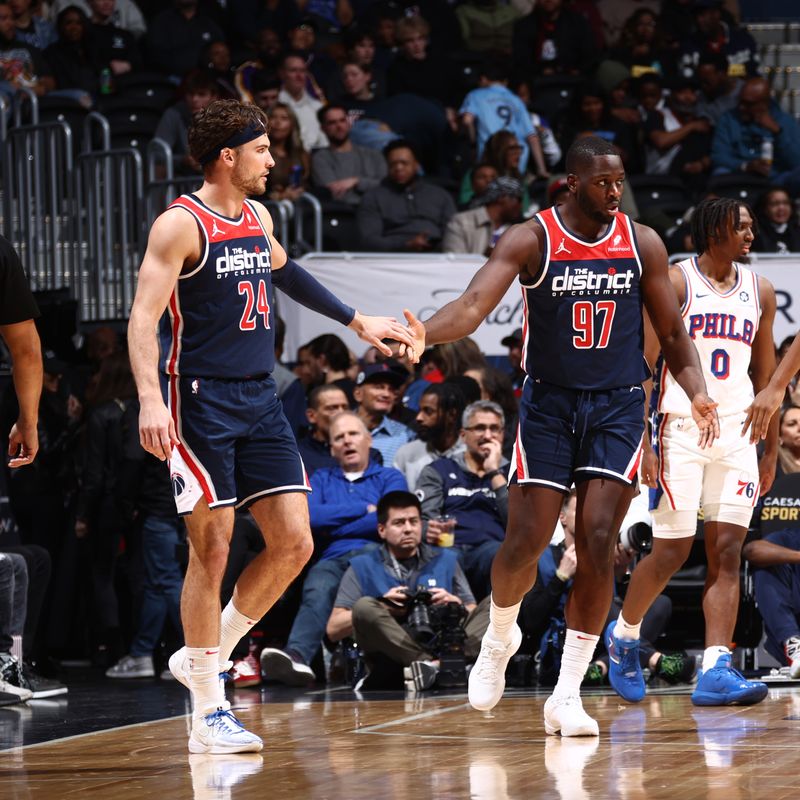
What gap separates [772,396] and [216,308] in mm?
2514

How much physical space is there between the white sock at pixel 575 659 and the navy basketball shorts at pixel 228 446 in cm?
120

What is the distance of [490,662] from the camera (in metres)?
6.13

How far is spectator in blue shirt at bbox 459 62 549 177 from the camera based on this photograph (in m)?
14.7

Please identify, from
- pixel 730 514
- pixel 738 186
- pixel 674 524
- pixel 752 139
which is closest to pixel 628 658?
pixel 674 524

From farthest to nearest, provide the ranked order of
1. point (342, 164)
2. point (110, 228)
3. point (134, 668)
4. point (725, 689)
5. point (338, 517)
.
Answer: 1. point (342, 164)
2. point (110, 228)
3. point (134, 668)
4. point (338, 517)
5. point (725, 689)

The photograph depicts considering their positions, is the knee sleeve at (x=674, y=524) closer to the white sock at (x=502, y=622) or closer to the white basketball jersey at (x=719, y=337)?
the white basketball jersey at (x=719, y=337)

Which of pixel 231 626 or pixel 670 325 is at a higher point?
pixel 670 325

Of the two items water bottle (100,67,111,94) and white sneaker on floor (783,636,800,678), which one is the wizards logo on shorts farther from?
water bottle (100,67,111,94)

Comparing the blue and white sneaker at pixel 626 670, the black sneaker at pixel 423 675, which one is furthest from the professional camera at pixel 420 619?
the blue and white sneaker at pixel 626 670

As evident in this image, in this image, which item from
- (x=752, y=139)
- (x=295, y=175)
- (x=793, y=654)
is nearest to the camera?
(x=793, y=654)

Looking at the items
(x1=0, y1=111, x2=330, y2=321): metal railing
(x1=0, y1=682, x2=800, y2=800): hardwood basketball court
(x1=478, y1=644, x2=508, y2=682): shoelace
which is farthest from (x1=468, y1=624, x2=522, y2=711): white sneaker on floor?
(x1=0, y1=111, x2=330, y2=321): metal railing

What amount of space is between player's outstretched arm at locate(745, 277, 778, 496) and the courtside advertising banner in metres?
3.73

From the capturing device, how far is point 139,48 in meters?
15.4

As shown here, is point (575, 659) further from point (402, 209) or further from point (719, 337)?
point (402, 209)
